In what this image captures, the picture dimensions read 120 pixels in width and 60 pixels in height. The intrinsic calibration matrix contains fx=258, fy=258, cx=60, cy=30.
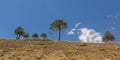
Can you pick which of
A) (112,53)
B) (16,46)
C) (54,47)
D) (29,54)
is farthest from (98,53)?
(16,46)

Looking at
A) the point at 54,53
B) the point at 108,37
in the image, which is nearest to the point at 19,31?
the point at 108,37

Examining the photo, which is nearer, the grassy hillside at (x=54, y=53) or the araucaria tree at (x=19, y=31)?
the grassy hillside at (x=54, y=53)

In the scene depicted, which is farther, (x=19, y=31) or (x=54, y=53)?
(x=19, y=31)

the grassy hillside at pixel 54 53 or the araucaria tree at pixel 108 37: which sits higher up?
the araucaria tree at pixel 108 37

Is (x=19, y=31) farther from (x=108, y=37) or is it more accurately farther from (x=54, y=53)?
(x=54, y=53)

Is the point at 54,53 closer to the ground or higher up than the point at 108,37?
closer to the ground

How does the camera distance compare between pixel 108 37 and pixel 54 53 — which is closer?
pixel 54 53

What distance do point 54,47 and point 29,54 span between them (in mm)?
3638

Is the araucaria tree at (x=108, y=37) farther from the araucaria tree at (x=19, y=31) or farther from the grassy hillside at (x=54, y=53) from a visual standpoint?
the grassy hillside at (x=54, y=53)

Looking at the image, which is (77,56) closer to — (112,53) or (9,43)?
(112,53)

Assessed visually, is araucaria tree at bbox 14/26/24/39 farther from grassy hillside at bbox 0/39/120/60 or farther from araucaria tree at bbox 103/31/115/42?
grassy hillside at bbox 0/39/120/60

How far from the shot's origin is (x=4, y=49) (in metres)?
25.6

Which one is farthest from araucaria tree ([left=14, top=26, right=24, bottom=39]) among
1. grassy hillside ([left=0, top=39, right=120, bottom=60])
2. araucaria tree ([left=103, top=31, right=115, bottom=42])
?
grassy hillside ([left=0, top=39, right=120, bottom=60])

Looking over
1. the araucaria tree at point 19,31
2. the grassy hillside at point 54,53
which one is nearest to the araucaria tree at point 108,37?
the araucaria tree at point 19,31
